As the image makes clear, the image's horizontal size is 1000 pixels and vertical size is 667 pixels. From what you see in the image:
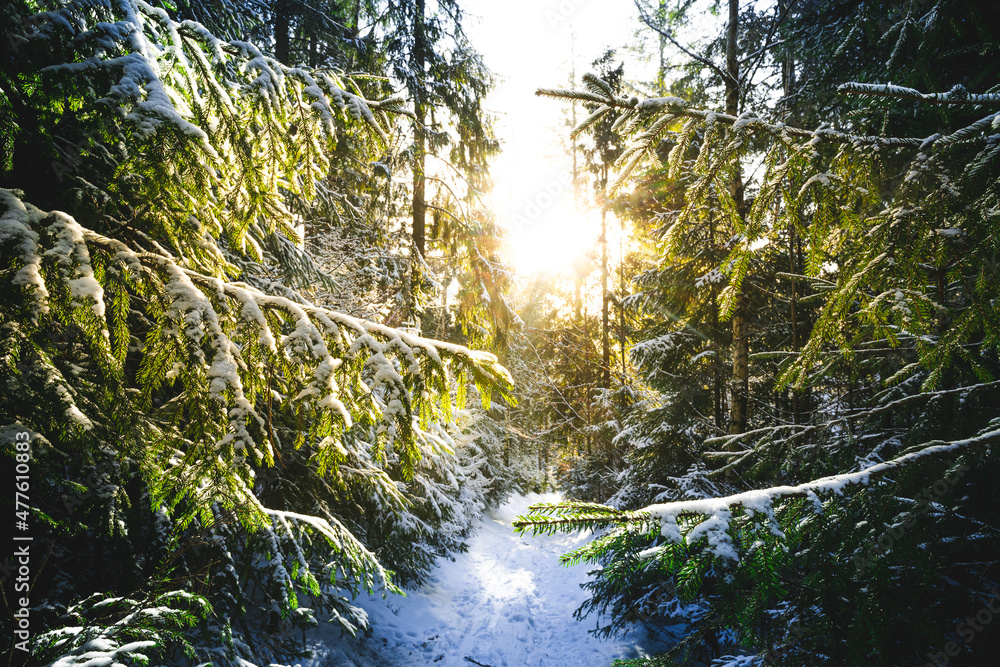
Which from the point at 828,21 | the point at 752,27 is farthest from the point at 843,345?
the point at 752,27

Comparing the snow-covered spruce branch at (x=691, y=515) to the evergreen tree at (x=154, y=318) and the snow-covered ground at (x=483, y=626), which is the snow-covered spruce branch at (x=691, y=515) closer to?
the evergreen tree at (x=154, y=318)

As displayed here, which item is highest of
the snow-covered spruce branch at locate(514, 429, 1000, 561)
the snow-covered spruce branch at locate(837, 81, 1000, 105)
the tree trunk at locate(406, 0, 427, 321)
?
the tree trunk at locate(406, 0, 427, 321)

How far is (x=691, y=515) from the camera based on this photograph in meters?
1.47

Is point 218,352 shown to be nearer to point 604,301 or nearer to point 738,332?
point 738,332

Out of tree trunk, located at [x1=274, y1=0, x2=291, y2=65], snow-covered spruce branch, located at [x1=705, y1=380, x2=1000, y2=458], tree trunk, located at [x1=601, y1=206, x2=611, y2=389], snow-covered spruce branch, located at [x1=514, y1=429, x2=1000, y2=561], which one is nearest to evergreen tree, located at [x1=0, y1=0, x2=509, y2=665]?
snow-covered spruce branch, located at [x1=514, y1=429, x2=1000, y2=561]

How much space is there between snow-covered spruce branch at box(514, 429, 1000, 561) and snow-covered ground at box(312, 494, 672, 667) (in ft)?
15.4

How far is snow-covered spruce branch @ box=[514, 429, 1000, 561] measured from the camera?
4.28 ft

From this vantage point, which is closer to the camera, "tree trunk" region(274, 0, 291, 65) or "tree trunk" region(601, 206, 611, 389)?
"tree trunk" region(274, 0, 291, 65)

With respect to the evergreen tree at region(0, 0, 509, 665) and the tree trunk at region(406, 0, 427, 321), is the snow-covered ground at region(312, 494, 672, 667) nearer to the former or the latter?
the evergreen tree at region(0, 0, 509, 665)

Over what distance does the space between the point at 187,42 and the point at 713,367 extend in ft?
30.0

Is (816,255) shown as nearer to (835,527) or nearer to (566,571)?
(835,527)

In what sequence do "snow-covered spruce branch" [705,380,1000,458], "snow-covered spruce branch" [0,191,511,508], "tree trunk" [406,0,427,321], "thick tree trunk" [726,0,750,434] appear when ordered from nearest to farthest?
"snow-covered spruce branch" [0,191,511,508] → "snow-covered spruce branch" [705,380,1000,458] → "thick tree trunk" [726,0,750,434] → "tree trunk" [406,0,427,321]

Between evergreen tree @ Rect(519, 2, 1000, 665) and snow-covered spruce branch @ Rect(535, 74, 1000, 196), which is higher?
snow-covered spruce branch @ Rect(535, 74, 1000, 196)

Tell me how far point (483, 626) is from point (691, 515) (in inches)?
318
